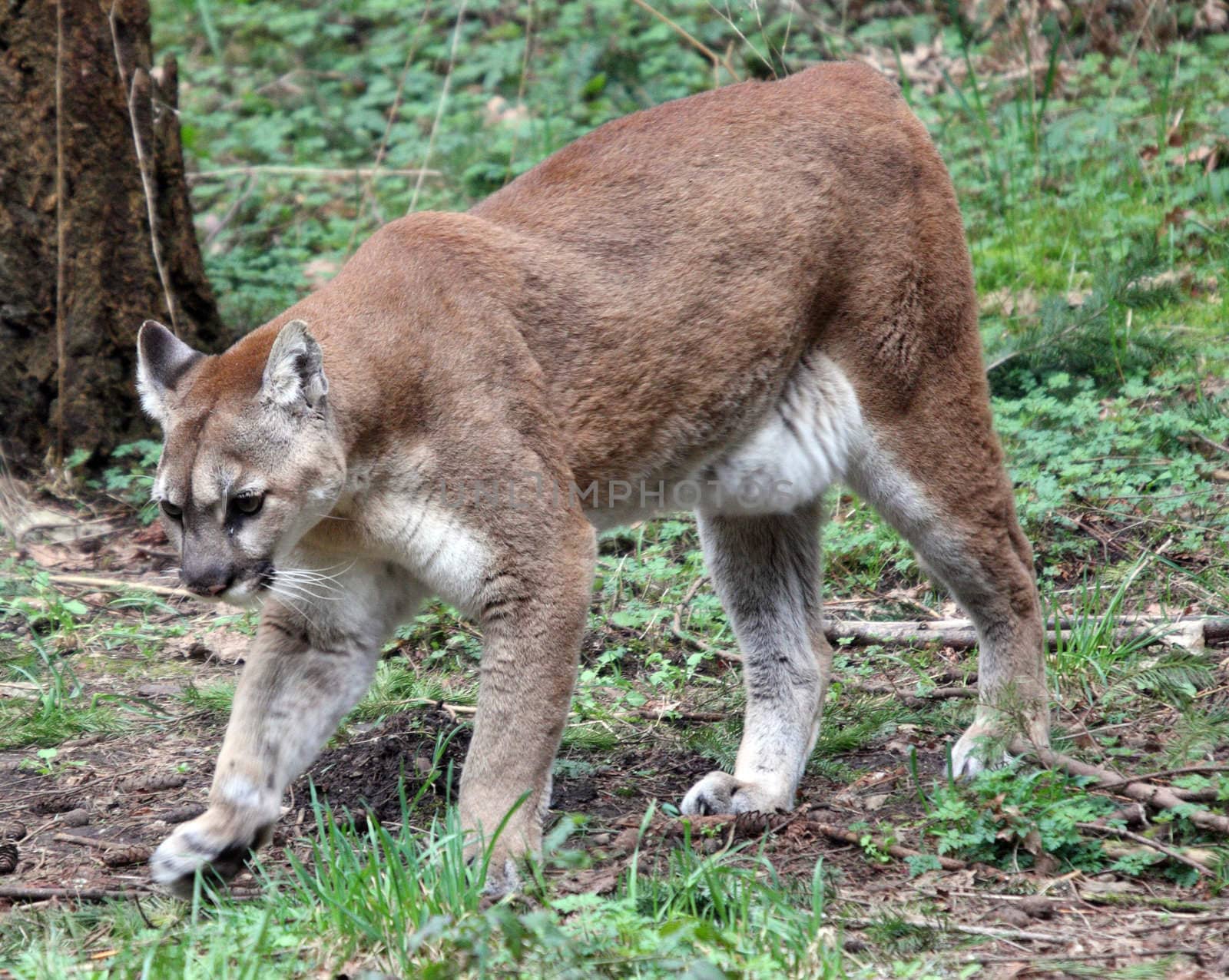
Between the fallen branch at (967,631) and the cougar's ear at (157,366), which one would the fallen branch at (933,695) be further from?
the cougar's ear at (157,366)

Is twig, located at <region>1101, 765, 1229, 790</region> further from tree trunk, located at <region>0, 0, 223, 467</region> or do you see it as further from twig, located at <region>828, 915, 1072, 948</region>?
tree trunk, located at <region>0, 0, 223, 467</region>

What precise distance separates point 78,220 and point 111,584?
1875 millimetres

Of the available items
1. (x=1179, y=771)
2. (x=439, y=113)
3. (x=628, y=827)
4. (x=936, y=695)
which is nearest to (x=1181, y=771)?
(x=1179, y=771)

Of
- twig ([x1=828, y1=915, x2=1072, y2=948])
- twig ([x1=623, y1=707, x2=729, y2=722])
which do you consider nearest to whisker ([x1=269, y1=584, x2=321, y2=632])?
twig ([x1=623, y1=707, x2=729, y2=722])

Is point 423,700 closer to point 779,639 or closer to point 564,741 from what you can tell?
point 564,741

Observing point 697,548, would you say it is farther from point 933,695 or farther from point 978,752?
point 978,752

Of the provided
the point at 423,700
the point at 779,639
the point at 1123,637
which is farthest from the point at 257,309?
the point at 1123,637

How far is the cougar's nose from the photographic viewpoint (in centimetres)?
405

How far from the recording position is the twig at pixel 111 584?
6.71m

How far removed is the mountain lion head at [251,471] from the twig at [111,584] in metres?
2.59

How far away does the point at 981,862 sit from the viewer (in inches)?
162

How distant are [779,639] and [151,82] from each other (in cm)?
441

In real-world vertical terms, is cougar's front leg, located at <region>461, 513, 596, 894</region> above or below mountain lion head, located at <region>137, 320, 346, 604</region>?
below

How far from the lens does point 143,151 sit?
7281 mm
